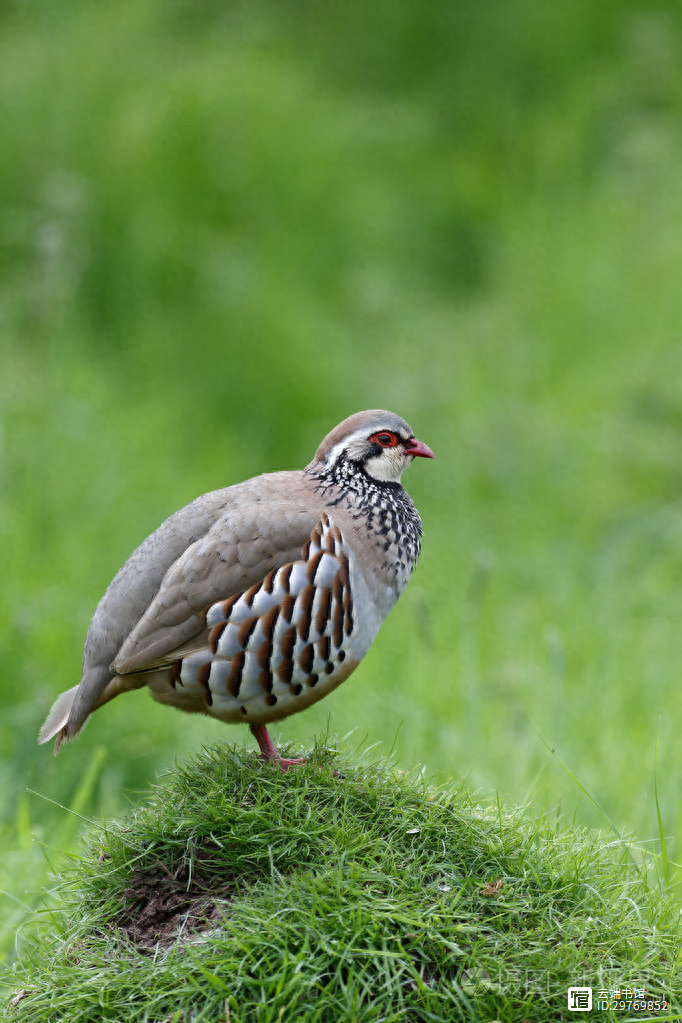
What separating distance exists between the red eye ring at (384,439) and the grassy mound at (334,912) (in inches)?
41.0

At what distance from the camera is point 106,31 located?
42.0 ft

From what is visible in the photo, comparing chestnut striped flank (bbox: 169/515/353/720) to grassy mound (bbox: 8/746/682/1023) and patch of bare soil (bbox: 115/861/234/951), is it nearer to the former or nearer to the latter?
grassy mound (bbox: 8/746/682/1023)

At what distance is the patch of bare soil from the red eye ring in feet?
4.76

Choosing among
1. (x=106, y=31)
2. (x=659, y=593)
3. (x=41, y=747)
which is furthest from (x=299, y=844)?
(x=106, y=31)

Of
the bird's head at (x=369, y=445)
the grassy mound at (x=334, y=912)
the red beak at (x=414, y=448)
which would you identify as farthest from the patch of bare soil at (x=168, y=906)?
the red beak at (x=414, y=448)

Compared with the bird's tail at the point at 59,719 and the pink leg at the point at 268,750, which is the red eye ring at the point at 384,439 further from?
the bird's tail at the point at 59,719

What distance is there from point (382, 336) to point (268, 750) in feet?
29.1

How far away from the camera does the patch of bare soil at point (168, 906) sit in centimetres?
289

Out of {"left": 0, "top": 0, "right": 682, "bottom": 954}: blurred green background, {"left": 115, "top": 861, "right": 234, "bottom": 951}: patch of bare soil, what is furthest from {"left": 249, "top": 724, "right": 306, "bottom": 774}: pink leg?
{"left": 0, "top": 0, "right": 682, "bottom": 954}: blurred green background

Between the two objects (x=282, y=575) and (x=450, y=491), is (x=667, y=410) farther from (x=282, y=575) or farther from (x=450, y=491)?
(x=282, y=575)

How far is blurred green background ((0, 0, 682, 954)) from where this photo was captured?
655cm

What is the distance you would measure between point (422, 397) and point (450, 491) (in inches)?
41.7

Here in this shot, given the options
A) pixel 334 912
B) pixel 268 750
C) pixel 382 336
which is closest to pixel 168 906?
pixel 334 912

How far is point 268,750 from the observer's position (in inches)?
136
